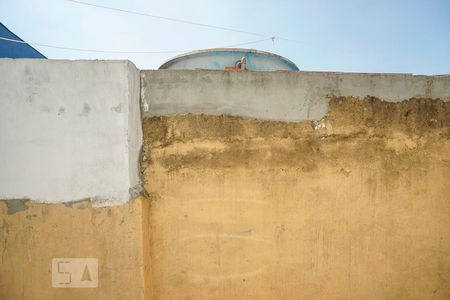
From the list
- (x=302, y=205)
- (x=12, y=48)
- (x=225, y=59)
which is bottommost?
(x=302, y=205)

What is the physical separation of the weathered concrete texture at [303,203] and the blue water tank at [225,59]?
3991 mm

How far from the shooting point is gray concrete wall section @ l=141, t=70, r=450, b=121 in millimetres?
2730

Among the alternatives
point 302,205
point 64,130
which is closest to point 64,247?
point 64,130

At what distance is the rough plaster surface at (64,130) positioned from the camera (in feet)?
7.87

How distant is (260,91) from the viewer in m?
2.78

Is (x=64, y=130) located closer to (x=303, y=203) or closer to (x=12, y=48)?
(x=303, y=203)

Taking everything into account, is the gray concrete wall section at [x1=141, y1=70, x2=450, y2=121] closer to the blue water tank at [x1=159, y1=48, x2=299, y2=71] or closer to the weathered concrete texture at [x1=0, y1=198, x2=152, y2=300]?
the weathered concrete texture at [x1=0, y1=198, x2=152, y2=300]

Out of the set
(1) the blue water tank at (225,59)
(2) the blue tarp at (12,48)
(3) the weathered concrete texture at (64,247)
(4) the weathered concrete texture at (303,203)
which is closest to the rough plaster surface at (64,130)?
(3) the weathered concrete texture at (64,247)

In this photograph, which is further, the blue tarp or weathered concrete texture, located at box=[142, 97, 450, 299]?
the blue tarp

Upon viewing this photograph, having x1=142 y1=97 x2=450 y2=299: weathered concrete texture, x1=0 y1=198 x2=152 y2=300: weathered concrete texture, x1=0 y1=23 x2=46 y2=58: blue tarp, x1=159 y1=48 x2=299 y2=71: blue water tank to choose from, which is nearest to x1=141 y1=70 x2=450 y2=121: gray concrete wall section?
x1=142 y1=97 x2=450 y2=299: weathered concrete texture

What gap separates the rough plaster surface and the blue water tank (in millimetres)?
4209

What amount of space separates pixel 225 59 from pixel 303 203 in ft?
15.2

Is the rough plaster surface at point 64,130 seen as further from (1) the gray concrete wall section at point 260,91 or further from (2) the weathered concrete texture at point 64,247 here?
(1) the gray concrete wall section at point 260,91

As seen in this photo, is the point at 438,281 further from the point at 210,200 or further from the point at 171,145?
the point at 171,145
